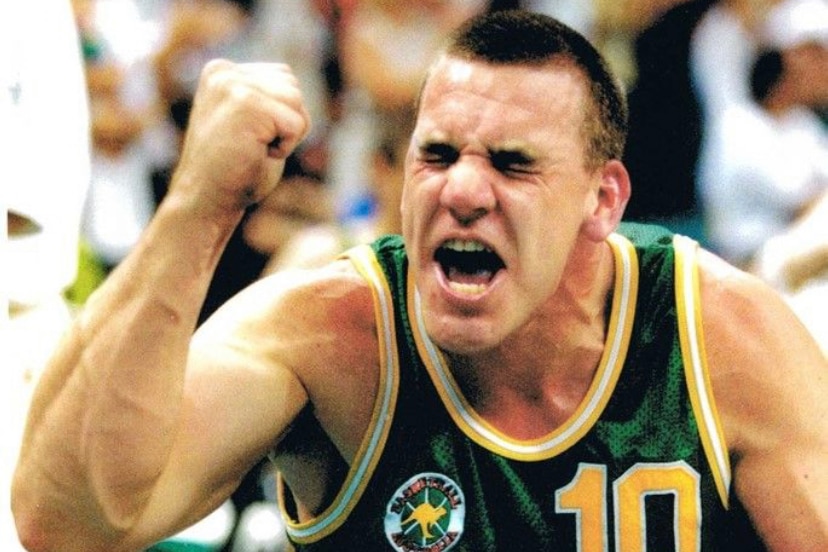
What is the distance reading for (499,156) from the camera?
1774 mm

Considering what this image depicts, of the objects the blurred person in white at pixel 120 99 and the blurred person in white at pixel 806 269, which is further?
the blurred person in white at pixel 120 99

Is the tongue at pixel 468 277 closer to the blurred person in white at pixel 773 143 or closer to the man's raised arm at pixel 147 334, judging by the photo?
the man's raised arm at pixel 147 334

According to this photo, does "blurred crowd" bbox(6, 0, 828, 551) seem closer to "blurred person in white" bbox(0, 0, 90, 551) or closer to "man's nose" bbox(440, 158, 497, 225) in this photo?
"blurred person in white" bbox(0, 0, 90, 551)

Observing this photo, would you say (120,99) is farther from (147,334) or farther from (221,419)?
(147,334)

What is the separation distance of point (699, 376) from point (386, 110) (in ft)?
5.84

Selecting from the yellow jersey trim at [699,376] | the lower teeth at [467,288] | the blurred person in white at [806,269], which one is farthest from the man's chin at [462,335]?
the blurred person in white at [806,269]

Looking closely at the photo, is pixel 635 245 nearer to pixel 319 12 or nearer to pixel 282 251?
pixel 282 251

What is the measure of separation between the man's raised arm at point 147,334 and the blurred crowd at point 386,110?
1473 mm

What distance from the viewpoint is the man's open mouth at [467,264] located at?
1.78 metres

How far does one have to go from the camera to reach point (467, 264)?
72.1 inches

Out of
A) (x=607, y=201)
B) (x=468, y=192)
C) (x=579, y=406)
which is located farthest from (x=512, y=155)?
(x=579, y=406)

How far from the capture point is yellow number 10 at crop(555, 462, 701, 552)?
6.17ft

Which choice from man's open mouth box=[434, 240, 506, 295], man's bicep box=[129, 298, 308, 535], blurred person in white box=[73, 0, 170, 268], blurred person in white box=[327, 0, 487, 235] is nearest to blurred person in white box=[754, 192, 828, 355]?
man's open mouth box=[434, 240, 506, 295]

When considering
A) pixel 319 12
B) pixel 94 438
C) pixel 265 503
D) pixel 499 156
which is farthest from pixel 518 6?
pixel 94 438
